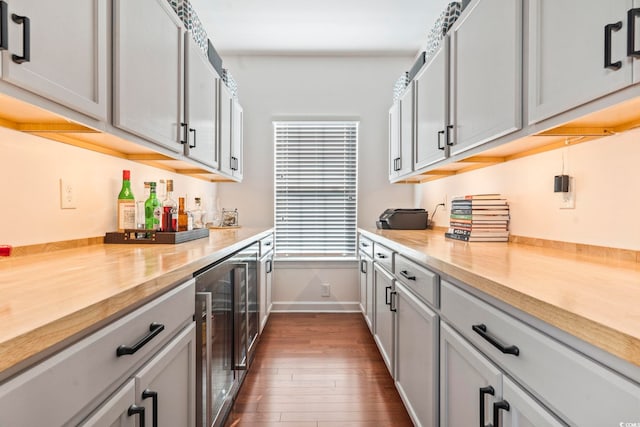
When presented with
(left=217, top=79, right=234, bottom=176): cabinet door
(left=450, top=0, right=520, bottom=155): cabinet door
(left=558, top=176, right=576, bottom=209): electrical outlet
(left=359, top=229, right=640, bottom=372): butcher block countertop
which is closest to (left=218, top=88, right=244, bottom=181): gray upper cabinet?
(left=217, top=79, right=234, bottom=176): cabinet door

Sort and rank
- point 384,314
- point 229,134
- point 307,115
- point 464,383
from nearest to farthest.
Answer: point 464,383, point 384,314, point 229,134, point 307,115

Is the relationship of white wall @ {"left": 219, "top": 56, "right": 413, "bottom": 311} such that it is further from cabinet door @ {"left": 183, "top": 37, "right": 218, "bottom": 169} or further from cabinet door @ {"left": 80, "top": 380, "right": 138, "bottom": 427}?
cabinet door @ {"left": 80, "top": 380, "right": 138, "bottom": 427}

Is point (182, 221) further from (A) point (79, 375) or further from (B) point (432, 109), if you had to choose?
(B) point (432, 109)

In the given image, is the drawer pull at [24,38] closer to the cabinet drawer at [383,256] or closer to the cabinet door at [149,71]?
the cabinet door at [149,71]

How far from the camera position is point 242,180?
3.87 m

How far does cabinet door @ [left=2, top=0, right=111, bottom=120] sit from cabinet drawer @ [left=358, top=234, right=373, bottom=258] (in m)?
2.15

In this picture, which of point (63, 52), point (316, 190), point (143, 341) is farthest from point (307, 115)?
point (143, 341)

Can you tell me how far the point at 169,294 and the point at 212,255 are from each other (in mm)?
394

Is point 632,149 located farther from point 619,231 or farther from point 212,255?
point 212,255

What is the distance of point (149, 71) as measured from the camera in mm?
1602

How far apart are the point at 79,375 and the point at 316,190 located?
337cm

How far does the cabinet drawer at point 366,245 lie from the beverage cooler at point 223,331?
39.0 inches

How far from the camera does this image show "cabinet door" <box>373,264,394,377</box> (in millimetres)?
2165

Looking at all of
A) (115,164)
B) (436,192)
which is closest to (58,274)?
(115,164)
